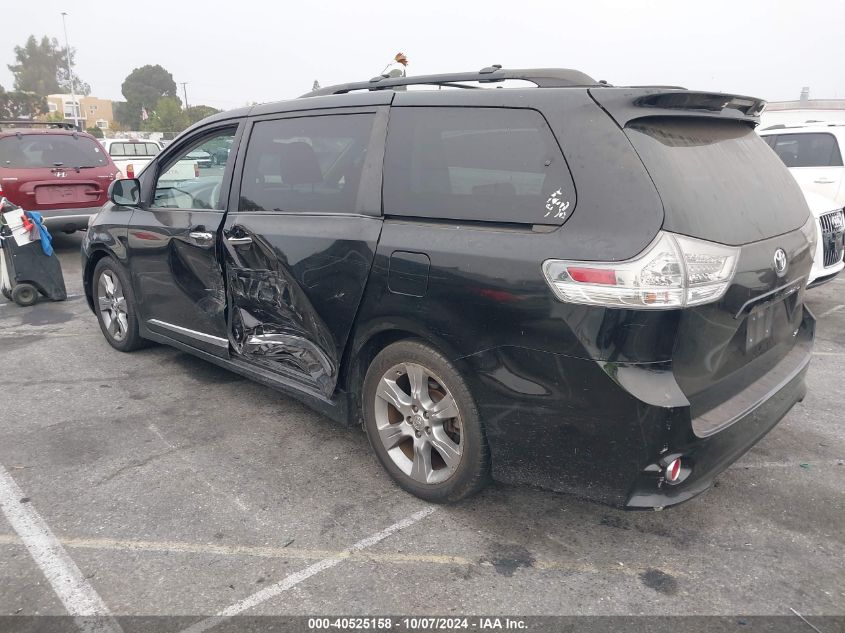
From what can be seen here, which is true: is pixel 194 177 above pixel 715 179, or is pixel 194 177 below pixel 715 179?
below

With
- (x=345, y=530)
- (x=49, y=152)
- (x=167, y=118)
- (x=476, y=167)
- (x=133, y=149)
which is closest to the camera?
(x=476, y=167)

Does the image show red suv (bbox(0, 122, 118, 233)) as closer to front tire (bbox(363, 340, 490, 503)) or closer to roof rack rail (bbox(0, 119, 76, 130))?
roof rack rail (bbox(0, 119, 76, 130))

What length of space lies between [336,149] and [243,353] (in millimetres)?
1387

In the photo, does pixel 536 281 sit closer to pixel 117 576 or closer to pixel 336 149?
pixel 336 149

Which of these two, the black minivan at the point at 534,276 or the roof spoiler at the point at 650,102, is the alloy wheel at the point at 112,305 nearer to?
the black minivan at the point at 534,276

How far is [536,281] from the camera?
235cm

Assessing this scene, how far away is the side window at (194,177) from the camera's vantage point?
394cm

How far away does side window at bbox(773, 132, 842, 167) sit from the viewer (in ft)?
28.3

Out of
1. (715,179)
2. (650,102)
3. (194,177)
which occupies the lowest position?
(194,177)

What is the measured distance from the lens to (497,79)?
9.43 ft

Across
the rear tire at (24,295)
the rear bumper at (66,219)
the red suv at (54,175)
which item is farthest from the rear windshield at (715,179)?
the red suv at (54,175)

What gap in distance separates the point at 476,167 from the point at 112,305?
12.1 feet

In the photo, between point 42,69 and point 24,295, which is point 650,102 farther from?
point 42,69

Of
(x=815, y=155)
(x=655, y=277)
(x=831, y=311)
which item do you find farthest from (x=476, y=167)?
(x=815, y=155)
